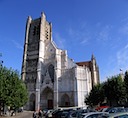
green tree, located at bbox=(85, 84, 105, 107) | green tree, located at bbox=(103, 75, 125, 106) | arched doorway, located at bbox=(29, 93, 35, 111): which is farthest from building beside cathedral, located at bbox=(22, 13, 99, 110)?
green tree, located at bbox=(103, 75, 125, 106)

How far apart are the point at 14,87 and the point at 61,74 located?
88.7 ft

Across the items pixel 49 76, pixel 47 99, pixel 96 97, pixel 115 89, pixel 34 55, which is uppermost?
pixel 34 55

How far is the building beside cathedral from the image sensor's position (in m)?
57.9

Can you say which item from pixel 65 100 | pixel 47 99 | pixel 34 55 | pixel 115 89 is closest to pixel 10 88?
pixel 115 89

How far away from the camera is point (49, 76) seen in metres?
60.4

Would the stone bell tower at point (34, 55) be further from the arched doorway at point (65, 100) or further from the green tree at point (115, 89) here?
the green tree at point (115, 89)

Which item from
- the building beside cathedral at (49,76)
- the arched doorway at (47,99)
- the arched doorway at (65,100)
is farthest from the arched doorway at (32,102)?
the arched doorway at (65,100)

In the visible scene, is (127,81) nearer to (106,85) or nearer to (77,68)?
(106,85)

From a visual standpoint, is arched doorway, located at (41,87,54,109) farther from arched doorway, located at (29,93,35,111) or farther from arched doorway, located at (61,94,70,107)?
arched doorway, located at (61,94,70,107)

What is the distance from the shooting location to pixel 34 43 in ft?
220

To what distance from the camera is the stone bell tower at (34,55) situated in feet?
199

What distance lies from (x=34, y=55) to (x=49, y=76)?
31.7ft

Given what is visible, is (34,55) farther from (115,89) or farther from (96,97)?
(115,89)

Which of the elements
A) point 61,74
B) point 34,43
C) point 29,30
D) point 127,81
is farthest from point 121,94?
point 29,30
